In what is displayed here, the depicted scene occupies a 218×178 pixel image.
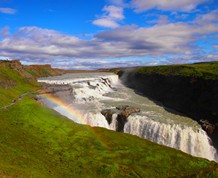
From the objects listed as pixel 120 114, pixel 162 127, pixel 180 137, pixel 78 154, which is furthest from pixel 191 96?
pixel 78 154

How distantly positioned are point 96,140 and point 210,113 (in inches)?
1403

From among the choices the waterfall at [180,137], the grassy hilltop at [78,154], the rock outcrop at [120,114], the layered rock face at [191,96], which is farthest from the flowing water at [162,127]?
the grassy hilltop at [78,154]

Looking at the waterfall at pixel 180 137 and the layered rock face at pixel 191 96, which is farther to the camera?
the layered rock face at pixel 191 96

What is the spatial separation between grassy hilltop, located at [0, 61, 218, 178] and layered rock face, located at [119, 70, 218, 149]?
915 inches

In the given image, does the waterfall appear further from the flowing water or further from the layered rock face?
the layered rock face

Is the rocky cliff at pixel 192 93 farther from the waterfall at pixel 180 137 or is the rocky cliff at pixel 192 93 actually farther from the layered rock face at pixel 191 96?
the waterfall at pixel 180 137

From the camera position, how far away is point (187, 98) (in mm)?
77000

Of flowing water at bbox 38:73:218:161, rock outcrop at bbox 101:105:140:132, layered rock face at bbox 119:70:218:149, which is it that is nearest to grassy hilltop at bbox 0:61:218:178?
flowing water at bbox 38:73:218:161

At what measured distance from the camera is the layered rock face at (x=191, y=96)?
6234cm

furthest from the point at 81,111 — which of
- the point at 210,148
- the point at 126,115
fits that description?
the point at 210,148

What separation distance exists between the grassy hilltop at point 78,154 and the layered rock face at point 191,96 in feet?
76.2

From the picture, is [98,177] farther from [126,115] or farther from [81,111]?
[81,111]

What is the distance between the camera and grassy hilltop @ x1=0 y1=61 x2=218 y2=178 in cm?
2783

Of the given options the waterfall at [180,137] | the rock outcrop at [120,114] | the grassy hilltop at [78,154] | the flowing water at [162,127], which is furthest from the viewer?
the rock outcrop at [120,114]
